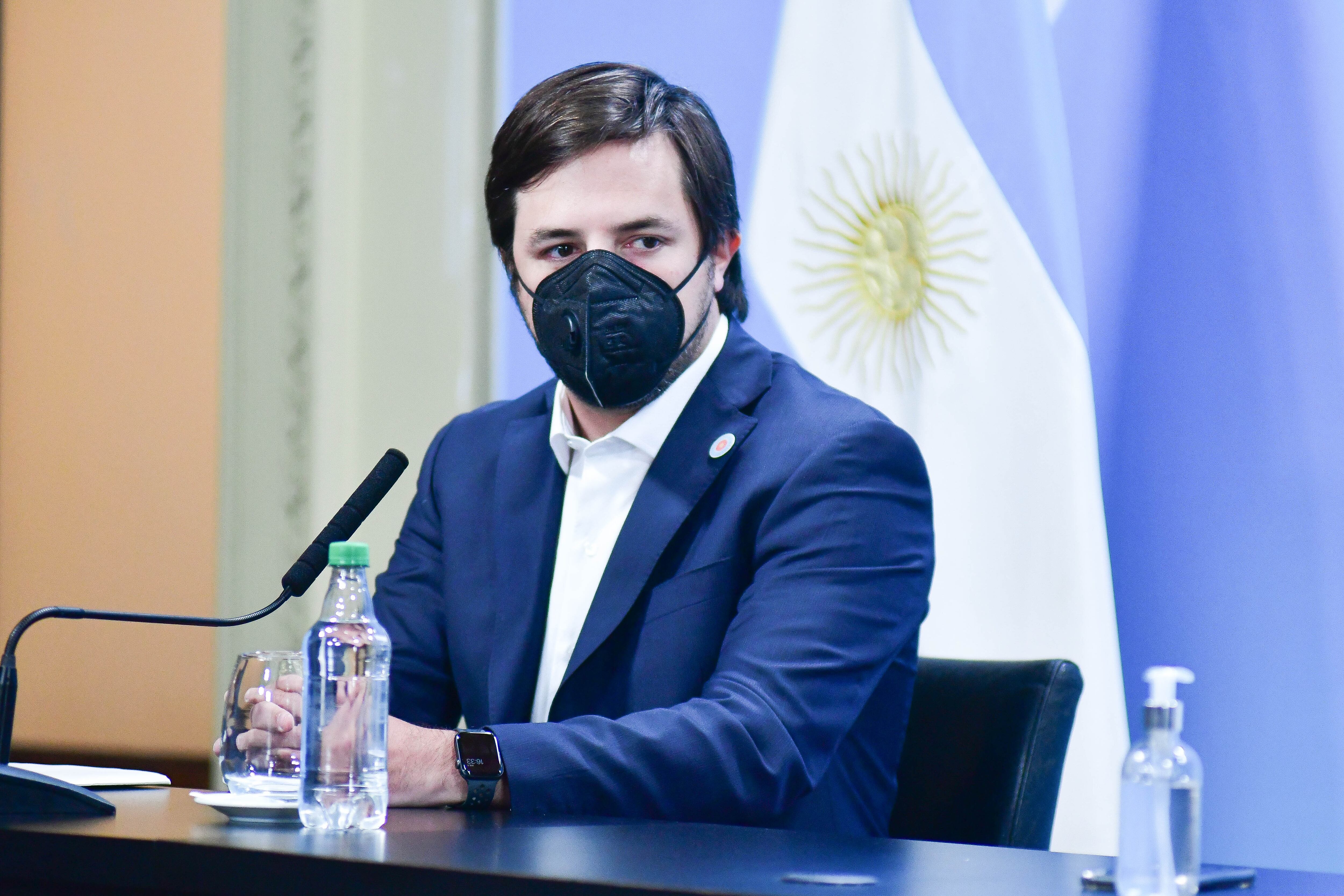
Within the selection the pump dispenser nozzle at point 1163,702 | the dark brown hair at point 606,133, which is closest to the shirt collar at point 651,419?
the dark brown hair at point 606,133

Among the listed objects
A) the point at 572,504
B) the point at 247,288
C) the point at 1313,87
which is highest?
the point at 1313,87

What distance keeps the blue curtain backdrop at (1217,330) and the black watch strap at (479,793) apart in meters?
1.27

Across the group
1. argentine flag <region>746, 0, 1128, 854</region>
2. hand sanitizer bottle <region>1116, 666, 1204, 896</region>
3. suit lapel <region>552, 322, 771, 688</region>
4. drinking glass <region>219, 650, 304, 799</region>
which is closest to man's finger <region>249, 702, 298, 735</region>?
drinking glass <region>219, 650, 304, 799</region>

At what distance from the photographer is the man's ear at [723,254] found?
6.56ft

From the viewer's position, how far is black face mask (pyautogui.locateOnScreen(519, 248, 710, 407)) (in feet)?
5.96

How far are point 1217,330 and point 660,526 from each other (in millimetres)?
991

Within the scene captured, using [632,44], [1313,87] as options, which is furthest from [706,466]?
[632,44]

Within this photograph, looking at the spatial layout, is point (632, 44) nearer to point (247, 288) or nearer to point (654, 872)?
point (247, 288)

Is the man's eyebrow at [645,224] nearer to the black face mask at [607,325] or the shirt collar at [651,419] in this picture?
the black face mask at [607,325]

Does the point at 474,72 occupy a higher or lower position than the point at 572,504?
higher

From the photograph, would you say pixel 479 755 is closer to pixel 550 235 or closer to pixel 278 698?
pixel 278 698

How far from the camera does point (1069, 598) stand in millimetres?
2275

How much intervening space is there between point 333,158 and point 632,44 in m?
0.74

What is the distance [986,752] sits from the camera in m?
1.66
